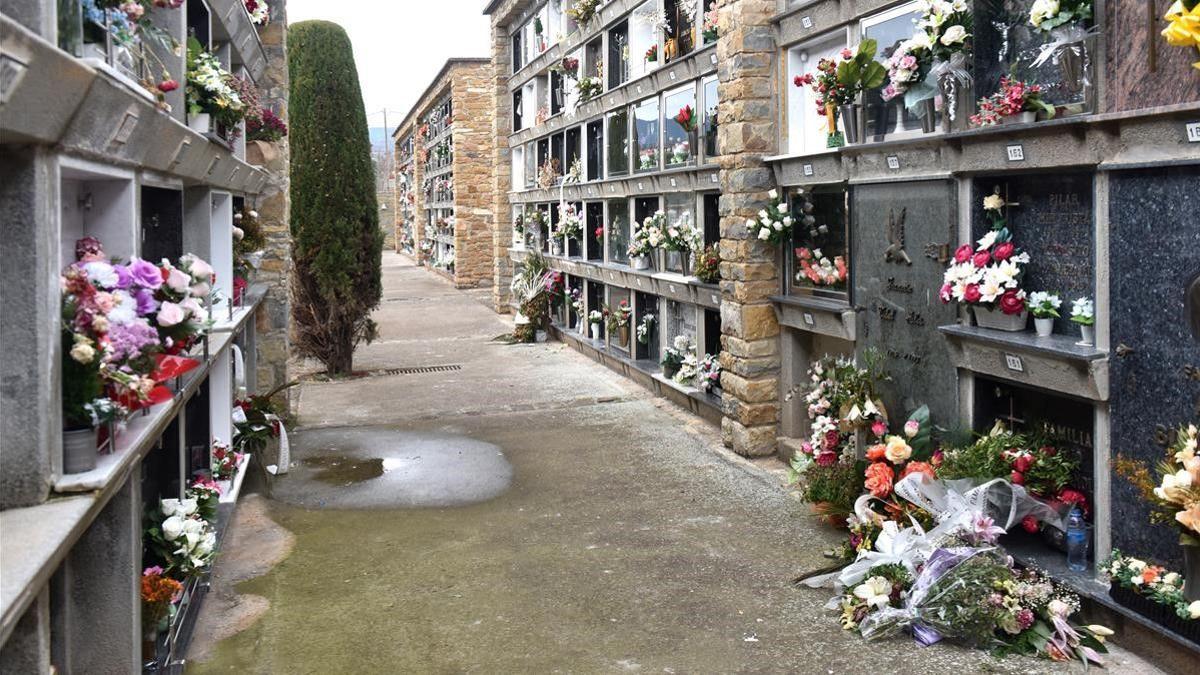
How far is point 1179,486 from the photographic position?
4461 mm

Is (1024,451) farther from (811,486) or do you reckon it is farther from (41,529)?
(41,529)

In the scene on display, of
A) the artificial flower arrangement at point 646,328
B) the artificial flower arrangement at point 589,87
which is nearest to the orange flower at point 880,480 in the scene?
the artificial flower arrangement at point 646,328

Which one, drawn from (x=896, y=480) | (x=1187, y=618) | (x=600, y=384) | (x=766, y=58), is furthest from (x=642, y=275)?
(x=1187, y=618)

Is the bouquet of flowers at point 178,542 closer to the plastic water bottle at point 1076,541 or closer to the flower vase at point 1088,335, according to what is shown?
the plastic water bottle at point 1076,541

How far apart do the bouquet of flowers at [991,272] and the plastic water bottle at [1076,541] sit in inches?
44.6

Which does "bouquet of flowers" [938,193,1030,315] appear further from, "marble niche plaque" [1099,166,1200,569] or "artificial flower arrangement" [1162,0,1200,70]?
"artificial flower arrangement" [1162,0,1200,70]

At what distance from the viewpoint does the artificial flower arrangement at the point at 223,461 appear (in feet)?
23.7

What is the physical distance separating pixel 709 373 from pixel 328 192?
603cm

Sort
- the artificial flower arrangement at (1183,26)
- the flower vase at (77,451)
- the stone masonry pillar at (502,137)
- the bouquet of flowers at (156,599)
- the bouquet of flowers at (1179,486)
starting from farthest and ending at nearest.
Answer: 1. the stone masonry pillar at (502,137)
2. the bouquet of flowers at (156,599)
3. the bouquet of flowers at (1179,486)
4. the artificial flower arrangement at (1183,26)
5. the flower vase at (77,451)

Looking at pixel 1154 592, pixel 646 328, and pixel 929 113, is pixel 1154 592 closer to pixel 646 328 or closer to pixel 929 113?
pixel 929 113

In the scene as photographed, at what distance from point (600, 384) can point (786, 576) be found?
6984mm

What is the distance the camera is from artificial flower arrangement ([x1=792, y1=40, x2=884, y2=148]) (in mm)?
7285

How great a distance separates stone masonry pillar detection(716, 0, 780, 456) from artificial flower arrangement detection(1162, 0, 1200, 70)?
4.73 m

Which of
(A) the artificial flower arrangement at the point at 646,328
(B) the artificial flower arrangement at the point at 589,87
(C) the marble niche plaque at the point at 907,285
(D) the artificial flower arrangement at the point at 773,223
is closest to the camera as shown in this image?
(C) the marble niche plaque at the point at 907,285
